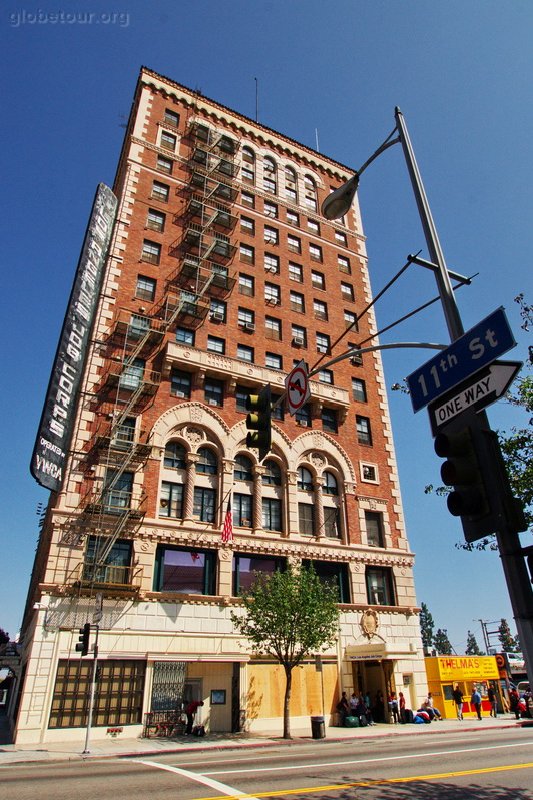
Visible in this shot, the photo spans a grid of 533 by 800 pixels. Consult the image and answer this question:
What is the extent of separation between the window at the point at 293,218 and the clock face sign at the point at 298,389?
34.7 metres

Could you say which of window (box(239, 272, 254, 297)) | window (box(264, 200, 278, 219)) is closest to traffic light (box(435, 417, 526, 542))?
window (box(239, 272, 254, 297))

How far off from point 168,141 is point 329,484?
28420 millimetres

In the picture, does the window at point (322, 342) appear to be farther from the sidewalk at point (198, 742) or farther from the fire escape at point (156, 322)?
the sidewalk at point (198, 742)

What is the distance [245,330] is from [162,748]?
23820mm

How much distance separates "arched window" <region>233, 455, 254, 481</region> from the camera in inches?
1198

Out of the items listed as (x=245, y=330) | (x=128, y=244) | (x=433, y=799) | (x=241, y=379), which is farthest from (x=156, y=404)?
(x=433, y=799)

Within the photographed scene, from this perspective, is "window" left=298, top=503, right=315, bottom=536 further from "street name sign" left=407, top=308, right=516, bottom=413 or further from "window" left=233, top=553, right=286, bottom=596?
"street name sign" left=407, top=308, right=516, bottom=413

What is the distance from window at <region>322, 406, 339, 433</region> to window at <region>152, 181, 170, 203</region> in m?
18.6

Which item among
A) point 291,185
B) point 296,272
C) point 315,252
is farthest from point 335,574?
point 291,185

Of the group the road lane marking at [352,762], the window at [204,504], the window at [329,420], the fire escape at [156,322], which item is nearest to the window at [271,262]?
the fire escape at [156,322]

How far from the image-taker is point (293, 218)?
43656 mm

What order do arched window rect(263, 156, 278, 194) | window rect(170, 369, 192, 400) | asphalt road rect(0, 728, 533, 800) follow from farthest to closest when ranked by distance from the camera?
arched window rect(263, 156, 278, 194) → window rect(170, 369, 192, 400) → asphalt road rect(0, 728, 533, 800)

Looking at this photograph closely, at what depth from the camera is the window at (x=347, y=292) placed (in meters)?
42.3

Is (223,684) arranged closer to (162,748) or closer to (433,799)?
(162,748)
